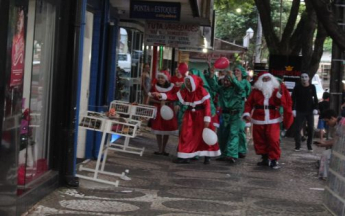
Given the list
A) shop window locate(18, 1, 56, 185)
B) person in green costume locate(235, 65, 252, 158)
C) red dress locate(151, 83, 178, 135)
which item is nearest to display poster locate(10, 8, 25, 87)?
shop window locate(18, 1, 56, 185)

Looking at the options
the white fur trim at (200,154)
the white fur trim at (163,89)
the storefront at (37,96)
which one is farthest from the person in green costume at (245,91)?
the storefront at (37,96)

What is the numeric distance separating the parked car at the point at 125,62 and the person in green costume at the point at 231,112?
170 inches

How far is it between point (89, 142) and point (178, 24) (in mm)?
6114

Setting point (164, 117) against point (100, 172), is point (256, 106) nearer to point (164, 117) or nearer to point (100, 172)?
point (164, 117)

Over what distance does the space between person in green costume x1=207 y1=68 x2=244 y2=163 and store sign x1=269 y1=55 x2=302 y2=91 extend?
7743 millimetres

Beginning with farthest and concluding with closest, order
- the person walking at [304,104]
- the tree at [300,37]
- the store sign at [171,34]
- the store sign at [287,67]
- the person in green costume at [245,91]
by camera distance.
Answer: the tree at [300,37] < the store sign at [287,67] < the store sign at [171,34] < the person walking at [304,104] < the person in green costume at [245,91]

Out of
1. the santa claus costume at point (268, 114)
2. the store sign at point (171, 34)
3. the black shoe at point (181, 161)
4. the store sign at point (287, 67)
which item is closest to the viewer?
the santa claus costume at point (268, 114)

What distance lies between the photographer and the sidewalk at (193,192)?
8078 millimetres

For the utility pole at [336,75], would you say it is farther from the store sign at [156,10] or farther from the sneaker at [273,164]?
the store sign at [156,10]

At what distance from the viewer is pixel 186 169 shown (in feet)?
38.8

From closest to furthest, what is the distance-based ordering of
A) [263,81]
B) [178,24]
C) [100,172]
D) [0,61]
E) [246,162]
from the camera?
1. [0,61]
2. [100,172]
3. [263,81]
4. [246,162]
5. [178,24]

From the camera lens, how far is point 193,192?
9438mm

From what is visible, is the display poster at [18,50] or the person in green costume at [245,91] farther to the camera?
the person in green costume at [245,91]

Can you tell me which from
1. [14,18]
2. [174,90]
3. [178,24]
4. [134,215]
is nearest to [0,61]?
[14,18]
